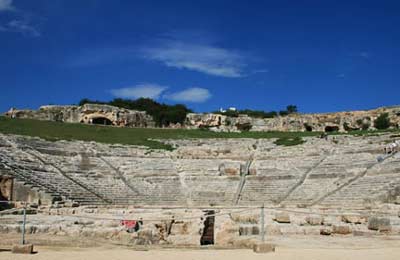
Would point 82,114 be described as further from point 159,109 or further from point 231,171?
point 231,171

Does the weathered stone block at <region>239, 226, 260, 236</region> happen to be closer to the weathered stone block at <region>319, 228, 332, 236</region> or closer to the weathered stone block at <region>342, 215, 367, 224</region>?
the weathered stone block at <region>319, 228, 332, 236</region>

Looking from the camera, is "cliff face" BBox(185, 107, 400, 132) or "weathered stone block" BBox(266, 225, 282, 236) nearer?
"weathered stone block" BBox(266, 225, 282, 236)

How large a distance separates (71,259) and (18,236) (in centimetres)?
483

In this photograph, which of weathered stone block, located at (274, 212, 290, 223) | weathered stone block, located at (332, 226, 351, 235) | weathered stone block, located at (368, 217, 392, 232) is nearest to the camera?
weathered stone block, located at (332, 226, 351, 235)

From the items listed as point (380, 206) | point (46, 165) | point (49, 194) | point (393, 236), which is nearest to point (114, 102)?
point (46, 165)

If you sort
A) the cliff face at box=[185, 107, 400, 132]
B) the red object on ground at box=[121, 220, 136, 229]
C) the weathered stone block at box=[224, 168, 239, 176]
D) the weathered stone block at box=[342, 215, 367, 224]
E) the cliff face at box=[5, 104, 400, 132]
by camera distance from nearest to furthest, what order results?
1. the red object on ground at box=[121, 220, 136, 229]
2. the weathered stone block at box=[342, 215, 367, 224]
3. the weathered stone block at box=[224, 168, 239, 176]
4. the cliff face at box=[5, 104, 400, 132]
5. the cliff face at box=[185, 107, 400, 132]

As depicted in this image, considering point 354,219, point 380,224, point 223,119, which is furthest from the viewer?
point 223,119

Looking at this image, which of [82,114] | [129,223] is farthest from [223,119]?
[129,223]

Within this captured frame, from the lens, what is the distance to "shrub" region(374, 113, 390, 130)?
55312 mm

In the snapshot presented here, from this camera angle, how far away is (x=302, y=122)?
5962cm

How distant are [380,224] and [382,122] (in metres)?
41.5

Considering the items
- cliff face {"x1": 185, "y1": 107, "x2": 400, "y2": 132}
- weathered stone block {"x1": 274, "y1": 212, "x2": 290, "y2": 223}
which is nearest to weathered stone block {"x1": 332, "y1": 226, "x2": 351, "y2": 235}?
weathered stone block {"x1": 274, "y1": 212, "x2": 290, "y2": 223}

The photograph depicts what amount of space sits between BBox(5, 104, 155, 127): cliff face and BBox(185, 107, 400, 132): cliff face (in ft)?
30.9

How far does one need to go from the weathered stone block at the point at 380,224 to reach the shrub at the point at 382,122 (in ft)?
134
